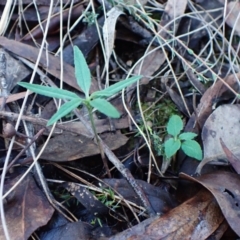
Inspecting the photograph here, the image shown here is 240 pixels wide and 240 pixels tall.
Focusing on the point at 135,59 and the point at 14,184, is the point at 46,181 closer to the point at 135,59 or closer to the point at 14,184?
the point at 14,184

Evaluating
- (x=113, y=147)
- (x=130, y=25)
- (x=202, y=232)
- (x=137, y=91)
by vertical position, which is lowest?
(x=202, y=232)

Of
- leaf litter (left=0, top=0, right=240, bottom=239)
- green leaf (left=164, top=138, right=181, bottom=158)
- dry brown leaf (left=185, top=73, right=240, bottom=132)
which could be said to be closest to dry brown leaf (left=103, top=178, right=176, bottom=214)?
leaf litter (left=0, top=0, right=240, bottom=239)

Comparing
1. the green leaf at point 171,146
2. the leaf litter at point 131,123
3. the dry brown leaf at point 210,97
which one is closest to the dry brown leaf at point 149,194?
the leaf litter at point 131,123

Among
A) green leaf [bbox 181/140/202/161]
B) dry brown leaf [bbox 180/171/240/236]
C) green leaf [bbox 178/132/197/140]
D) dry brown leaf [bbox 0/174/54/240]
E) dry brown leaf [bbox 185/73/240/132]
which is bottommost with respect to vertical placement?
dry brown leaf [bbox 0/174/54/240]

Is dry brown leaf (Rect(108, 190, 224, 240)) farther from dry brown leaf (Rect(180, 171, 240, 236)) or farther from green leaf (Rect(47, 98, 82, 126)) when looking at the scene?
green leaf (Rect(47, 98, 82, 126))

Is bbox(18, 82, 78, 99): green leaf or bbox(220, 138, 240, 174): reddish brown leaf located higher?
bbox(18, 82, 78, 99): green leaf

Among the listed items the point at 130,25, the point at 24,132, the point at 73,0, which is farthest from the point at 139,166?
the point at 73,0
